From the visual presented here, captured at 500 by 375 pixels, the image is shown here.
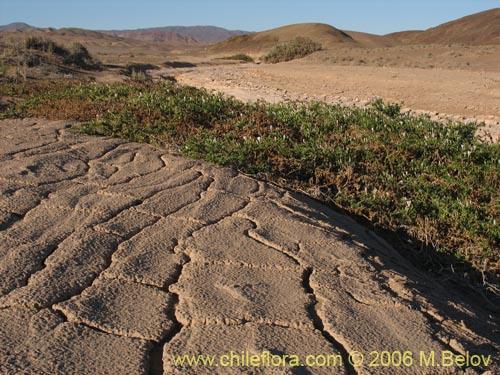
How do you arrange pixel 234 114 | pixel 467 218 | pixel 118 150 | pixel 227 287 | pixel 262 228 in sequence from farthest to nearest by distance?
pixel 234 114 → pixel 118 150 → pixel 467 218 → pixel 262 228 → pixel 227 287

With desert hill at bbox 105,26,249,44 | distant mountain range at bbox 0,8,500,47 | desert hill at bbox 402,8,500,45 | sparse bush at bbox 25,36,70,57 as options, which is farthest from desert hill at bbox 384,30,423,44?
desert hill at bbox 105,26,249,44

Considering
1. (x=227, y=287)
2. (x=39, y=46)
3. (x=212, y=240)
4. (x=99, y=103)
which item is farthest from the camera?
(x=39, y=46)

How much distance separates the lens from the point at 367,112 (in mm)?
7367

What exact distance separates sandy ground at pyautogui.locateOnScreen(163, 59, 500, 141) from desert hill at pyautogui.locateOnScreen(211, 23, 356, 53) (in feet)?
81.1

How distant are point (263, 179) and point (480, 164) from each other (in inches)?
86.3

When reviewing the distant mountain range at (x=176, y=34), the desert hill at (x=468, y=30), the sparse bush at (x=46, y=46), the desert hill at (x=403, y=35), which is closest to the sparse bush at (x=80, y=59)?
the sparse bush at (x=46, y=46)

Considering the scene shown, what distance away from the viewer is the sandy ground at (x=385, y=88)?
998cm

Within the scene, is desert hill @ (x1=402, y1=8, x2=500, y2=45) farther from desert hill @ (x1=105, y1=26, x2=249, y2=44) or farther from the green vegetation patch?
desert hill @ (x1=105, y1=26, x2=249, y2=44)

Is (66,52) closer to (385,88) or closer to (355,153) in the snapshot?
(385,88)

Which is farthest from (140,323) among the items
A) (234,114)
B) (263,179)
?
(234,114)

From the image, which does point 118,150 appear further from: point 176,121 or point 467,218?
point 467,218

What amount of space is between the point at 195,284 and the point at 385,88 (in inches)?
415

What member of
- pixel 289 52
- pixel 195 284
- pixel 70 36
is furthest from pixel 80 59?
pixel 70 36

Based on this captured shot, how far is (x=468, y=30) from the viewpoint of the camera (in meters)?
50.3
